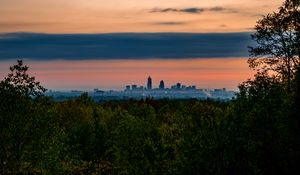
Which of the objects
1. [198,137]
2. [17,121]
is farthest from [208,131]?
[17,121]

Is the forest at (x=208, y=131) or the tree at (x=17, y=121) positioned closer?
the forest at (x=208, y=131)

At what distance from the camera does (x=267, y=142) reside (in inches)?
2076

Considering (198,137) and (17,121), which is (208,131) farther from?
(17,121)

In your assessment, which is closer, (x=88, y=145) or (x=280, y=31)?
(x=280, y=31)

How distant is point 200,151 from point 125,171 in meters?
16.1

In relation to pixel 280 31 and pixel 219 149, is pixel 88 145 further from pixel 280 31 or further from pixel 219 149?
pixel 219 149

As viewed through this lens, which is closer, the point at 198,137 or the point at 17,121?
the point at 198,137

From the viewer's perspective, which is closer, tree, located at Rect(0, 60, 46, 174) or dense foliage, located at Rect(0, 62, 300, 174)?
dense foliage, located at Rect(0, 62, 300, 174)

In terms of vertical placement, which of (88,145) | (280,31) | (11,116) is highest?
(280,31)

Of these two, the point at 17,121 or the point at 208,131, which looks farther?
the point at 17,121

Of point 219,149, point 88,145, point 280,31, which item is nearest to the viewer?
point 219,149

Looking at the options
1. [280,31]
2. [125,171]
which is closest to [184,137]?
[125,171]

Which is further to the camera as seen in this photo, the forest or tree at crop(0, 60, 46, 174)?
tree at crop(0, 60, 46, 174)

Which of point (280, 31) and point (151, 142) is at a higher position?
point (280, 31)
